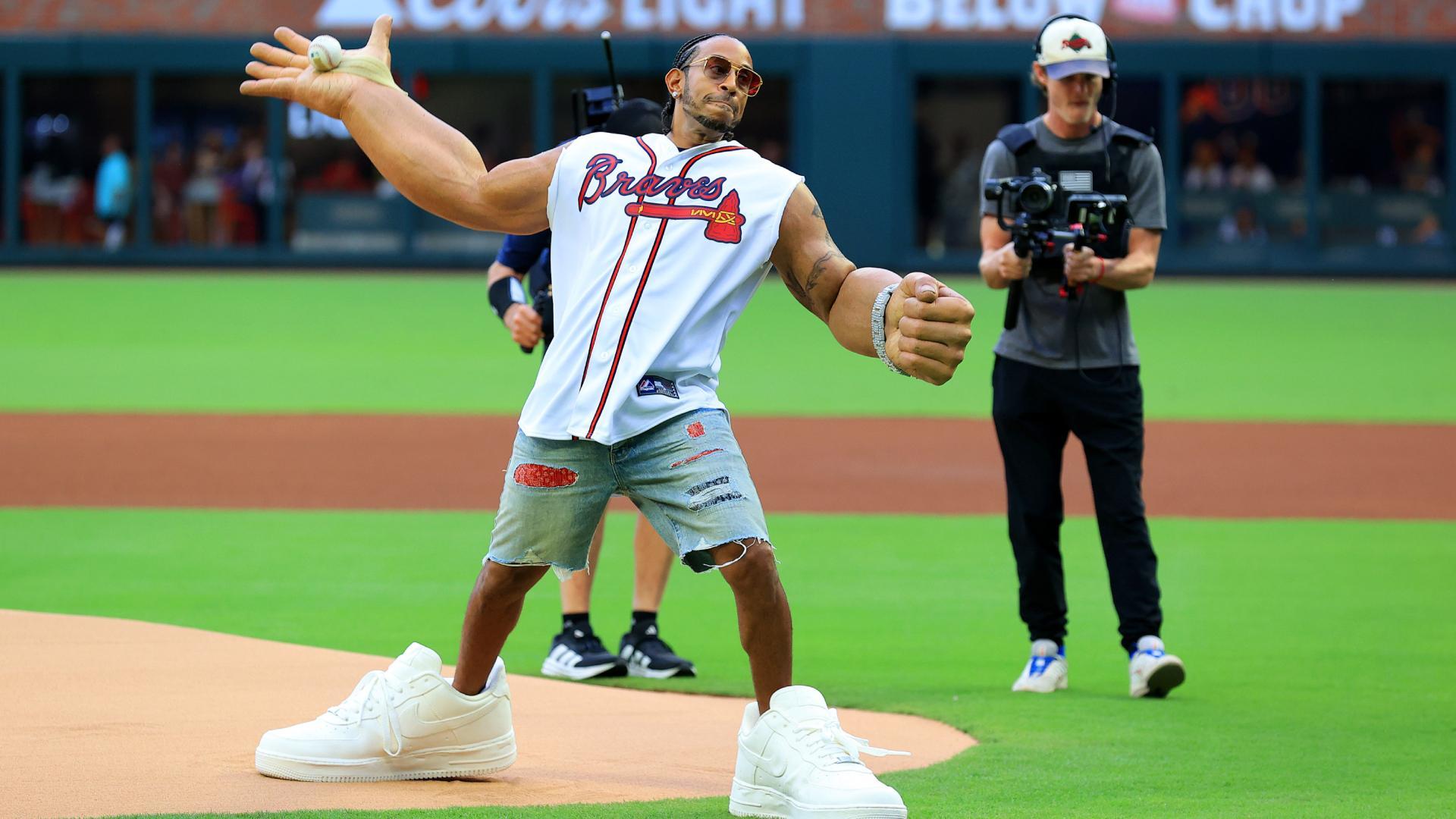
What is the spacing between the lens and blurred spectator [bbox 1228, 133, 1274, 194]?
102 feet

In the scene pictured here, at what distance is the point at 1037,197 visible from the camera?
666 centimetres

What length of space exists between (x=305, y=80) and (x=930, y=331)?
189cm

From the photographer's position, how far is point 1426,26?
31.2 meters

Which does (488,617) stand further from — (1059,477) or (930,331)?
(1059,477)

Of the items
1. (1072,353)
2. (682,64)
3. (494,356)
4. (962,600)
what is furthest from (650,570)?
(494,356)

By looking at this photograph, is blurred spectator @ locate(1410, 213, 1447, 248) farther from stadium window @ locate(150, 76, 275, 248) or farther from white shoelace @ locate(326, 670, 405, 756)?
white shoelace @ locate(326, 670, 405, 756)

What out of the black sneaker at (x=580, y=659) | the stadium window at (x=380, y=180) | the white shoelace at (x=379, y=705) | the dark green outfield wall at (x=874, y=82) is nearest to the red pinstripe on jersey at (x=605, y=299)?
the white shoelace at (x=379, y=705)

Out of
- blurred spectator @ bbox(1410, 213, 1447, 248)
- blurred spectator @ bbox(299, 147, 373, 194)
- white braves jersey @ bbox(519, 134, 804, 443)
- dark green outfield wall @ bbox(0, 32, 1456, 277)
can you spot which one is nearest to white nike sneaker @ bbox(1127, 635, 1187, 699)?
white braves jersey @ bbox(519, 134, 804, 443)

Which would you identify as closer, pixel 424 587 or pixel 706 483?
pixel 706 483

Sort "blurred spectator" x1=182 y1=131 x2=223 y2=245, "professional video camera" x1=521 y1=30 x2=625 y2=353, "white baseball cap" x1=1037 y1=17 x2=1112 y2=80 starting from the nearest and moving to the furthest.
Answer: "white baseball cap" x1=1037 y1=17 x2=1112 y2=80, "professional video camera" x1=521 y1=30 x2=625 y2=353, "blurred spectator" x1=182 y1=131 x2=223 y2=245

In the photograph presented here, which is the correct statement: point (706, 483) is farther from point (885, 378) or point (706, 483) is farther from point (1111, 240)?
point (885, 378)

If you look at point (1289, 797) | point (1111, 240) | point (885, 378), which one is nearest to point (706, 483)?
point (1289, 797)

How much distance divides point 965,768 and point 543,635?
2.70 metres

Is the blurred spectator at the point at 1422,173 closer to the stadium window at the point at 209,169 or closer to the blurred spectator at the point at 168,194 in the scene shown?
the stadium window at the point at 209,169
